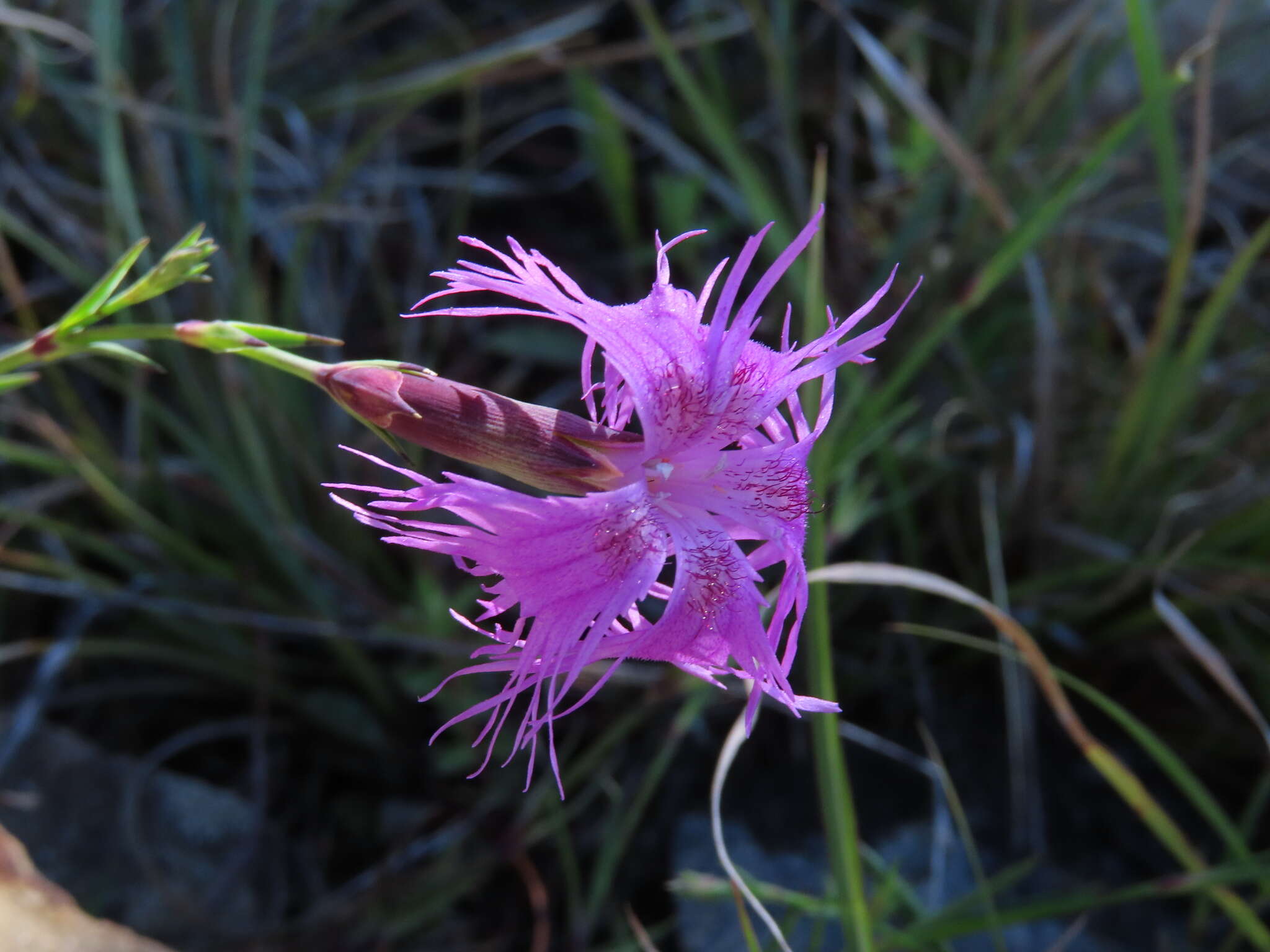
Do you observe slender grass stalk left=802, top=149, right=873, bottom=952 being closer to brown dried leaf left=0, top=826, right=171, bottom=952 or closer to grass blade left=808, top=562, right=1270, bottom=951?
grass blade left=808, top=562, right=1270, bottom=951

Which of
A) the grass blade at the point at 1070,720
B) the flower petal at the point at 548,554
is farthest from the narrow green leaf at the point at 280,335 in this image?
the grass blade at the point at 1070,720

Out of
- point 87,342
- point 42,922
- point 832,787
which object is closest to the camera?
point 87,342

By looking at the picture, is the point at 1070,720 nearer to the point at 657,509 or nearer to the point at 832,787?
the point at 832,787

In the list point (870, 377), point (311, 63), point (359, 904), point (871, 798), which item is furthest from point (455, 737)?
point (311, 63)

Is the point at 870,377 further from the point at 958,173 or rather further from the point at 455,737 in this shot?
the point at 455,737

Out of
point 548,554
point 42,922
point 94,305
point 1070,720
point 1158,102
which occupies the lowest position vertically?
point 42,922

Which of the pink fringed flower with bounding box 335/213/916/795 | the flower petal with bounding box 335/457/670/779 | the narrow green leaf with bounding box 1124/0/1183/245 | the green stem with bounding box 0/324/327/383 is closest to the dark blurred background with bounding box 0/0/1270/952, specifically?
the narrow green leaf with bounding box 1124/0/1183/245

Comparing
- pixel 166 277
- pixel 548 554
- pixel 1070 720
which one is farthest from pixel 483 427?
pixel 1070 720

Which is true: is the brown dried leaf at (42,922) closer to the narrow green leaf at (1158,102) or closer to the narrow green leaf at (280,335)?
the narrow green leaf at (280,335)
